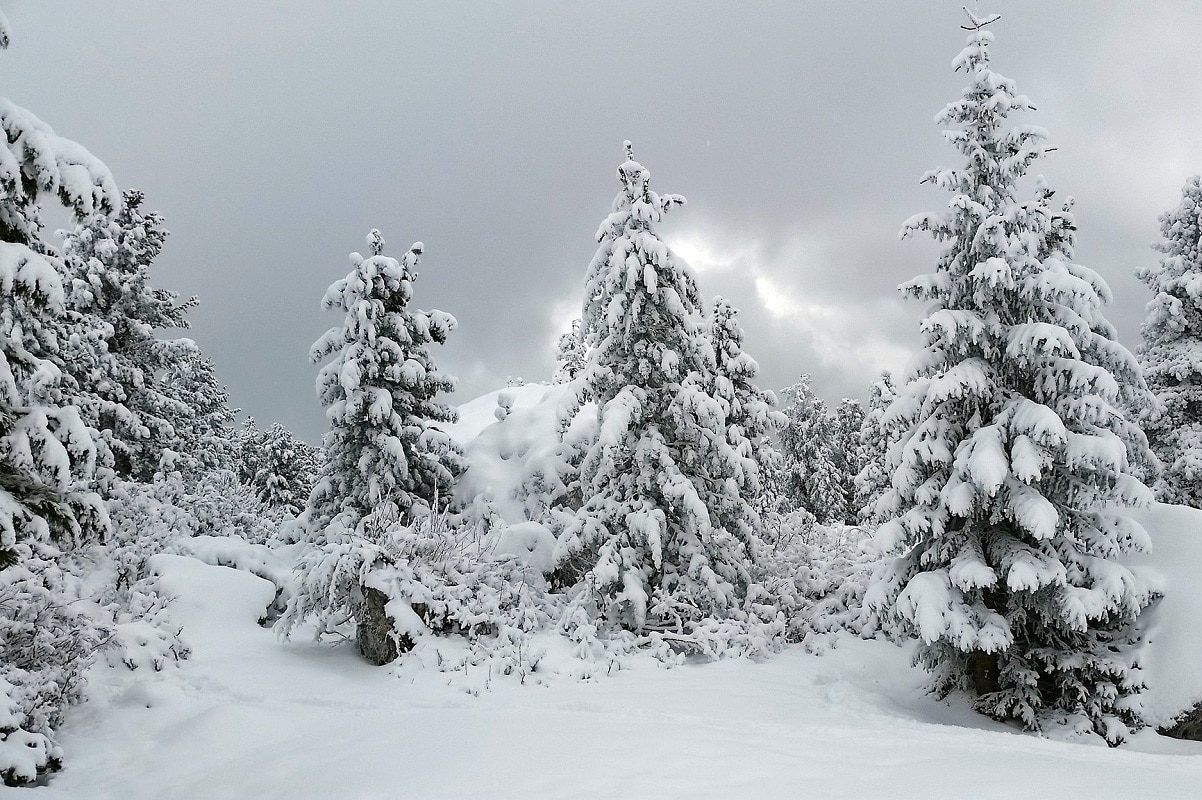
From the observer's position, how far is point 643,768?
18.7ft

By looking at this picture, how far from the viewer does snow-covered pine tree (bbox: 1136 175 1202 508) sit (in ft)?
64.0

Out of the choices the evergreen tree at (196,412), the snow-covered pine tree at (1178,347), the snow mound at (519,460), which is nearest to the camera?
the snow mound at (519,460)

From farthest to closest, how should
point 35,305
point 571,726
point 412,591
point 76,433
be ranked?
point 412,591
point 571,726
point 76,433
point 35,305

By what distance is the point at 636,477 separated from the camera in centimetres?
1387

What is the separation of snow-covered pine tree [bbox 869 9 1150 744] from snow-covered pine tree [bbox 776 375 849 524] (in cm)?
3033

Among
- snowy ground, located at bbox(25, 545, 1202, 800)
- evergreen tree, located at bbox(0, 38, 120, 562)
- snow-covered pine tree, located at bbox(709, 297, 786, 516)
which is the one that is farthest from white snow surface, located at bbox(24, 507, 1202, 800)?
snow-covered pine tree, located at bbox(709, 297, 786, 516)

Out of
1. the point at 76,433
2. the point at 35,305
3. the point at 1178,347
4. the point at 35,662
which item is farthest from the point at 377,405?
the point at 1178,347

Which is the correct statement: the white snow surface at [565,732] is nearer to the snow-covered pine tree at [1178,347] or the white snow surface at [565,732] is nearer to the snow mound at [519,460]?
the snow mound at [519,460]

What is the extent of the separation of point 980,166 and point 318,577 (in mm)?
12418

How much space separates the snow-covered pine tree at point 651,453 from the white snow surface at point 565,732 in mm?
1671

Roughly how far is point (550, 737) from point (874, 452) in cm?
3761

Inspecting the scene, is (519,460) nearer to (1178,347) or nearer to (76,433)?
(76,433)

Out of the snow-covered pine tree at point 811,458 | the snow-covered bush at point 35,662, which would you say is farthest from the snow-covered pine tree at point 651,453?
the snow-covered pine tree at point 811,458

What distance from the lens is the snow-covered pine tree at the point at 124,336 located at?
64.8ft
